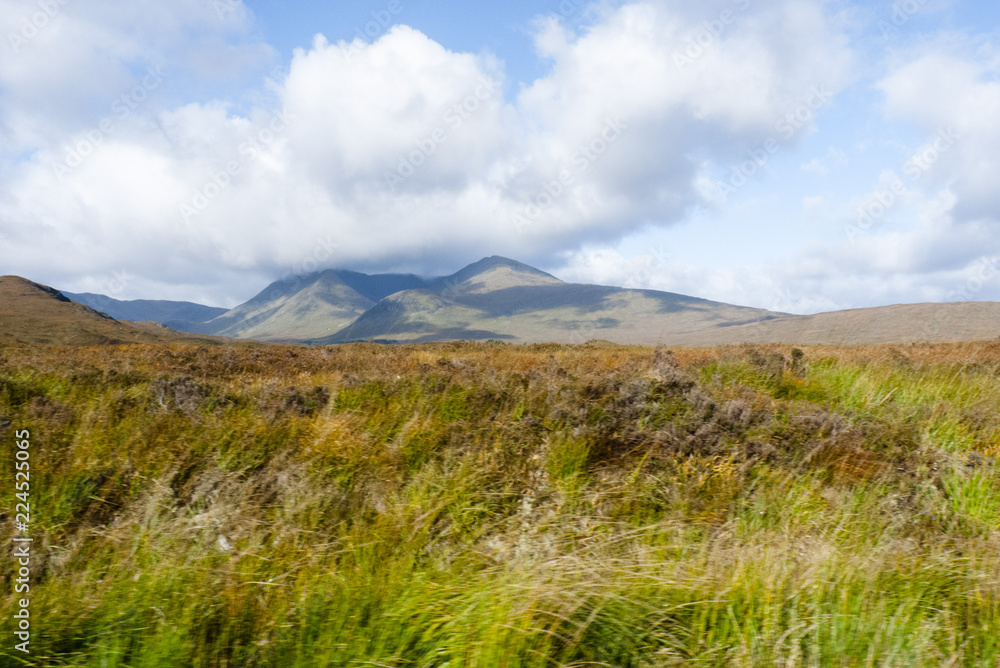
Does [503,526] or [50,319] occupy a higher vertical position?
[50,319]

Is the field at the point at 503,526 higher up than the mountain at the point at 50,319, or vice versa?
the mountain at the point at 50,319

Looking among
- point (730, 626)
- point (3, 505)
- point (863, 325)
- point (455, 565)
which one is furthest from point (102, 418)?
point (863, 325)

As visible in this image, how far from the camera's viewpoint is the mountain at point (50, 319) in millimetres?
60281

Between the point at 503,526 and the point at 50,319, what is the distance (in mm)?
102065

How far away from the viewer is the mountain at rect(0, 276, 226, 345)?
198ft

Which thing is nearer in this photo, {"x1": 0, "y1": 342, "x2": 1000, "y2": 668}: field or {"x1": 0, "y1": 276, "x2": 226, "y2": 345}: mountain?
{"x1": 0, "y1": 342, "x2": 1000, "y2": 668}: field

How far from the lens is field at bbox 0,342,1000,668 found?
2.05 metres

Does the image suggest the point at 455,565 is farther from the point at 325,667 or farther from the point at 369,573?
the point at 325,667

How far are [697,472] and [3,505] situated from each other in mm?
4884

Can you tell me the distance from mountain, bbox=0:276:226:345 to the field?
6426 centimetres

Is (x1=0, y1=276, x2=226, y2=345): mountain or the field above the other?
(x1=0, y1=276, x2=226, y2=345): mountain

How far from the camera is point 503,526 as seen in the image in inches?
132

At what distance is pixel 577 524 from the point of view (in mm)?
3297

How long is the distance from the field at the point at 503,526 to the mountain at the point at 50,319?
64262 millimetres
